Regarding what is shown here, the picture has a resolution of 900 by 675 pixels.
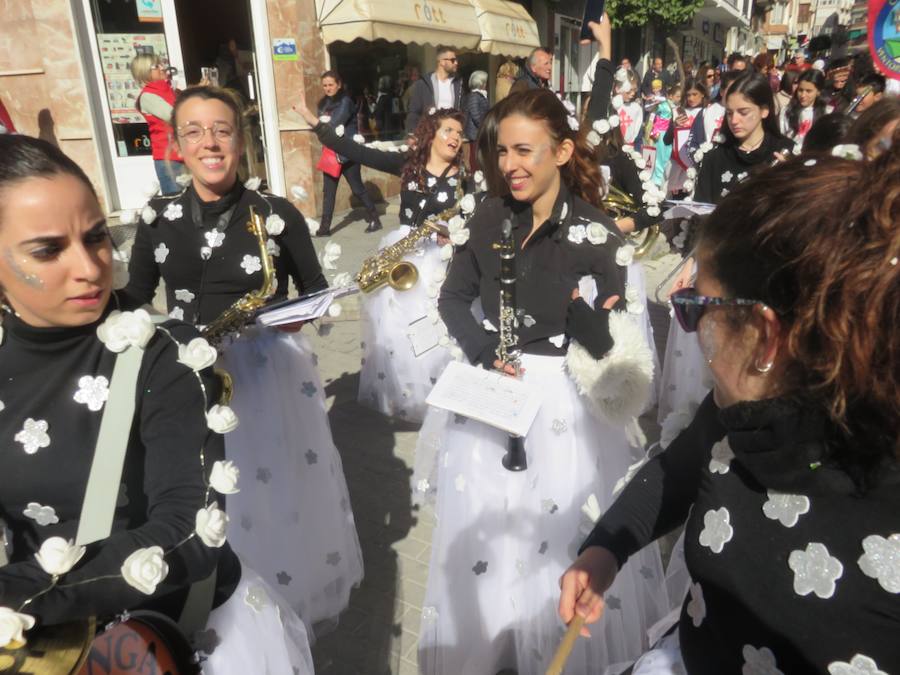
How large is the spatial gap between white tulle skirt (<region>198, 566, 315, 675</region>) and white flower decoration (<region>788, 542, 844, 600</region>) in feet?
4.40

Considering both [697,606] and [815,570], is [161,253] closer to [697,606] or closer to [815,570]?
[697,606]

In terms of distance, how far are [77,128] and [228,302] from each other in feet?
26.6

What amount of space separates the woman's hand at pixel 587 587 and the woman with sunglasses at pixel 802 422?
232mm

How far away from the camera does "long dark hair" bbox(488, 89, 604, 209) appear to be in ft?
9.19

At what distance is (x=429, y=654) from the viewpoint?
282cm

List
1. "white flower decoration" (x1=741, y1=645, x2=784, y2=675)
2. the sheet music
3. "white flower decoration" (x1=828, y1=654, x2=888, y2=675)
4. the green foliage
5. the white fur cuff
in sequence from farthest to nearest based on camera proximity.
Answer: the green foliage < the white fur cuff < the sheet music < "white flower decoration" (x1=741, y1=645, x2=784, y2=675) < "white flower decoration" (x1=828, y1=654, x2=888, y2=675)

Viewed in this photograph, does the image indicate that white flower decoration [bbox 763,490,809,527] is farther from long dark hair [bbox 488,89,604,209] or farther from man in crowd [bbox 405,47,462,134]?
man in crowd [bbox 405,47,462,134]

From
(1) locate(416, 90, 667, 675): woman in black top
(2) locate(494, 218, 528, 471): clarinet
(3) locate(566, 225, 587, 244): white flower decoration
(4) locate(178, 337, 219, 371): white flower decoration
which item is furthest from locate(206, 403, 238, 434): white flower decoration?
(3) locate(566, 225, 587, 244): white flower decoration

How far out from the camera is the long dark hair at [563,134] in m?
2.80

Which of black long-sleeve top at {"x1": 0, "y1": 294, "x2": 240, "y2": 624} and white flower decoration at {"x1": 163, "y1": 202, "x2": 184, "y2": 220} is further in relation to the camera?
white flower decoration at {"x1": 163, "y1": 202, "x2": 184, "y2": 220}

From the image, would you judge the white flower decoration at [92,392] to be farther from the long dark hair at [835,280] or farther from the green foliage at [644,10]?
the green foliage at [644,10]

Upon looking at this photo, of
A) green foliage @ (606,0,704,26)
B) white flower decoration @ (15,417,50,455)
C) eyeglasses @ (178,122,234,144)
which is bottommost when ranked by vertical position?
white flower decoration @ (15,417,50,455)

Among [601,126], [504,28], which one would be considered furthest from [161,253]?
[504,28]

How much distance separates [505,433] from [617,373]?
1.75 ft
